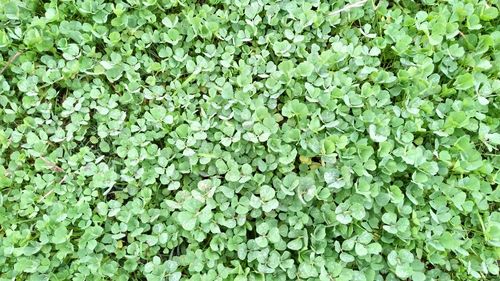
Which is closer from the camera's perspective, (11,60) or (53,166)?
(53,166)

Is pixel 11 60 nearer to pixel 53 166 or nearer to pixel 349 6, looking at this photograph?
pixel 53 166

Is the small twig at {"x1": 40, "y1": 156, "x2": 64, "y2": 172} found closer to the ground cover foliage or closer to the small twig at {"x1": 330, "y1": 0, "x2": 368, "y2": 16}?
the ground cover foliage

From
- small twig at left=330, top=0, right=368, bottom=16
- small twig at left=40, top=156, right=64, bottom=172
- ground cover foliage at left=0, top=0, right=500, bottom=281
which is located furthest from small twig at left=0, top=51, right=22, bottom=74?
small twig at left=330, top=0, right=368, bottom=16

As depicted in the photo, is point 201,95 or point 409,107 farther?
point 201,95

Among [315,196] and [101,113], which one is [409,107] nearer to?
[315,196]

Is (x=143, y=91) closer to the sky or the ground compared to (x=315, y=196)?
closer to the sky

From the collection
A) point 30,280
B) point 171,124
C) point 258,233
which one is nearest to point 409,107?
point 258,233

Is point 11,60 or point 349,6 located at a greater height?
point 349,6

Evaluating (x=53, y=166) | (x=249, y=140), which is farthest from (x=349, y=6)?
(x=53, y=166)

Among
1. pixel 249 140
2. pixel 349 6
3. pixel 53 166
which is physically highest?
pixel 349 6
